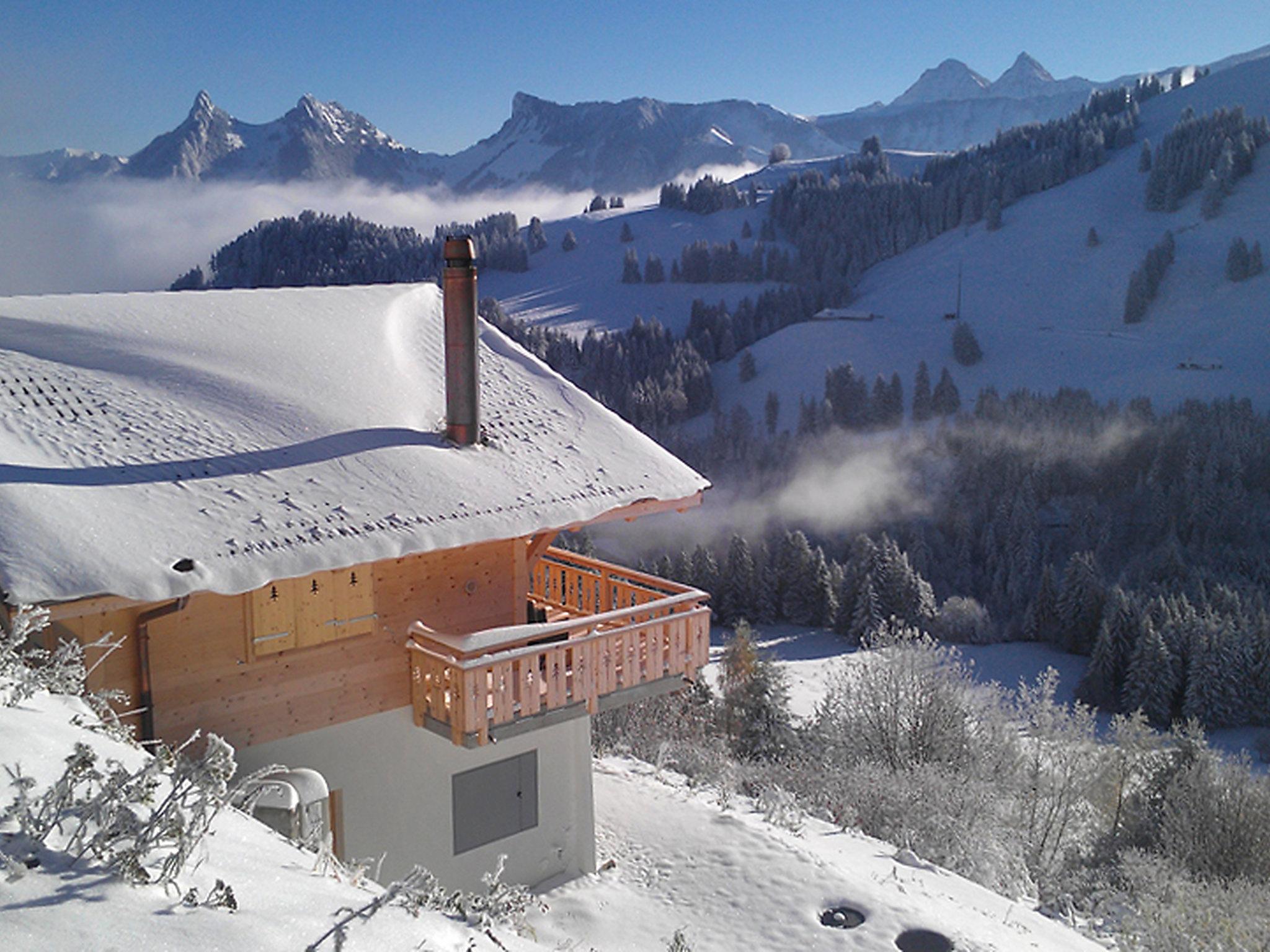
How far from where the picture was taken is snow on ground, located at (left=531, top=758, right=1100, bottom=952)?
11.6 m

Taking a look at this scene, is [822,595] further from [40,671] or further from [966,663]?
[40,671]

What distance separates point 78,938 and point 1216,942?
1462 centimetres

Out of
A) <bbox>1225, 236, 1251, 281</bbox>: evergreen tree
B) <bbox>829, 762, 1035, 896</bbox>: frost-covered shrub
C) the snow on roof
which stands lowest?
<bbox>829, 762, 1035, 896</bbox>: frost-covered shrub

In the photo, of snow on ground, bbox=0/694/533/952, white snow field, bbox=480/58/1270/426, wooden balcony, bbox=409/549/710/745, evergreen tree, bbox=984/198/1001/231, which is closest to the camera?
snow on ground, bbox=0/694/533/952

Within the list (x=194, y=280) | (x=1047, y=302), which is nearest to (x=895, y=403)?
(x=1047, y=302)

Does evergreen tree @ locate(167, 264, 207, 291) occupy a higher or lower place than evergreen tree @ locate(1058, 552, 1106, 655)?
higher

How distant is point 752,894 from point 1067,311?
13628cm

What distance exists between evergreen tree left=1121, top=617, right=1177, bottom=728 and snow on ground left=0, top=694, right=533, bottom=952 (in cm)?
5316

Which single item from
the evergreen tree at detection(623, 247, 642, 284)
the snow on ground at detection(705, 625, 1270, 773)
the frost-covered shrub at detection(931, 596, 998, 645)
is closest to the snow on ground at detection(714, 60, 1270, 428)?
the evergreen tree at detection(623, 247, 642, 284)

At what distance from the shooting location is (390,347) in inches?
540

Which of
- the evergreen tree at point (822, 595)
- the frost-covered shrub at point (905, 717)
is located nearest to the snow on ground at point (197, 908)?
the frost-covered shrub at point (905, 717)

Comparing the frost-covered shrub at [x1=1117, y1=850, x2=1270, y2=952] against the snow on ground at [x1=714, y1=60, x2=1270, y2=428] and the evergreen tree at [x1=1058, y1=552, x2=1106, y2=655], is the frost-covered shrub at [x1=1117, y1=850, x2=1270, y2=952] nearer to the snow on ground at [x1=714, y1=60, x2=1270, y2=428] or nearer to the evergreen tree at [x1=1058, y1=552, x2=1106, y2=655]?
the evergreen tree at [x1=1058, y1=552, x2=1106, y2=655]

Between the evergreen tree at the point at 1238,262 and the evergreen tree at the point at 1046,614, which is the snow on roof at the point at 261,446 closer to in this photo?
the evergreen tree at the point at 1046,614

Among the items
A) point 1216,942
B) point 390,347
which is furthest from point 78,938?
point 1216,942
